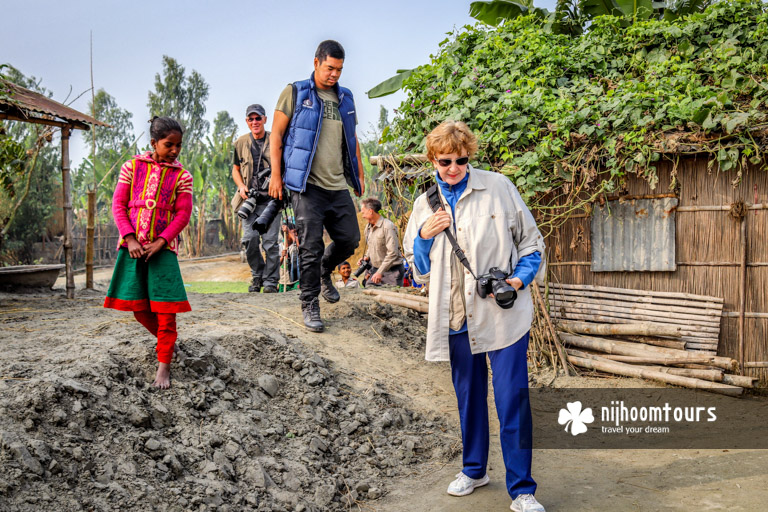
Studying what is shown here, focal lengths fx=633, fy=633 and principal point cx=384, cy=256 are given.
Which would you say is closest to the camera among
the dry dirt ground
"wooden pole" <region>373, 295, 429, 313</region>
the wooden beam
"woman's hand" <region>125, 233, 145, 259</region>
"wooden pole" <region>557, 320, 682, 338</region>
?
the dry dirt ground

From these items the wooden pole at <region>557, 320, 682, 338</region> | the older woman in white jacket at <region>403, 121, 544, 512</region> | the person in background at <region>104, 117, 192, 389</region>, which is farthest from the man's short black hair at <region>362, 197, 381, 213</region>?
the older woman in white jacket at <region>403, 121, 544, 512</region>

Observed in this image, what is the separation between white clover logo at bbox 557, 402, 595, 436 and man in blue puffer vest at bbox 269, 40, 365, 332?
2451 mm

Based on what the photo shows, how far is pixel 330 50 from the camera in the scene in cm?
540

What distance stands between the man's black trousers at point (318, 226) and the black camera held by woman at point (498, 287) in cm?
256

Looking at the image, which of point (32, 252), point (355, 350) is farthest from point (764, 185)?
point (32, 252)

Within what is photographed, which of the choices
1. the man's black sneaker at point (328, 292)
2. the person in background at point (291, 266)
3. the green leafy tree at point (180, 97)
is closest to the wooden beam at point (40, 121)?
the person in background at point (291, 266)

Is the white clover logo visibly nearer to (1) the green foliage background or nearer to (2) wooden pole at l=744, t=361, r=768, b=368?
(2) wooden pole at l=744, t=361, r=768, b=368

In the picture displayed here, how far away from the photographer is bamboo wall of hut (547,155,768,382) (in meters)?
6.30

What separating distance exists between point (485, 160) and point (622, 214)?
5.20 feet

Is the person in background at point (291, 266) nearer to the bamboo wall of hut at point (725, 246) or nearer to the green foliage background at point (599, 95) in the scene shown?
the green foliage background at point (599, 95)

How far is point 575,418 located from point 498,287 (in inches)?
118

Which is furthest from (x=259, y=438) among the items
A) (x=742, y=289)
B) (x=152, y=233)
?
(x=742, y=289)

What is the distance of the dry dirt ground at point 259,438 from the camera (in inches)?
135

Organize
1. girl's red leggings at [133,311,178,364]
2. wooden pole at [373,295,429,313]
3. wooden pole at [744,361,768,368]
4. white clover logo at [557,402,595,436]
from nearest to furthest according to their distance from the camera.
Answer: girl's red leggings at [133,311,178,364] < white clover logo at [557,402,595,436] < wooden pole at [744,361,768,368] < wooden pole at [373,295,429,313]
